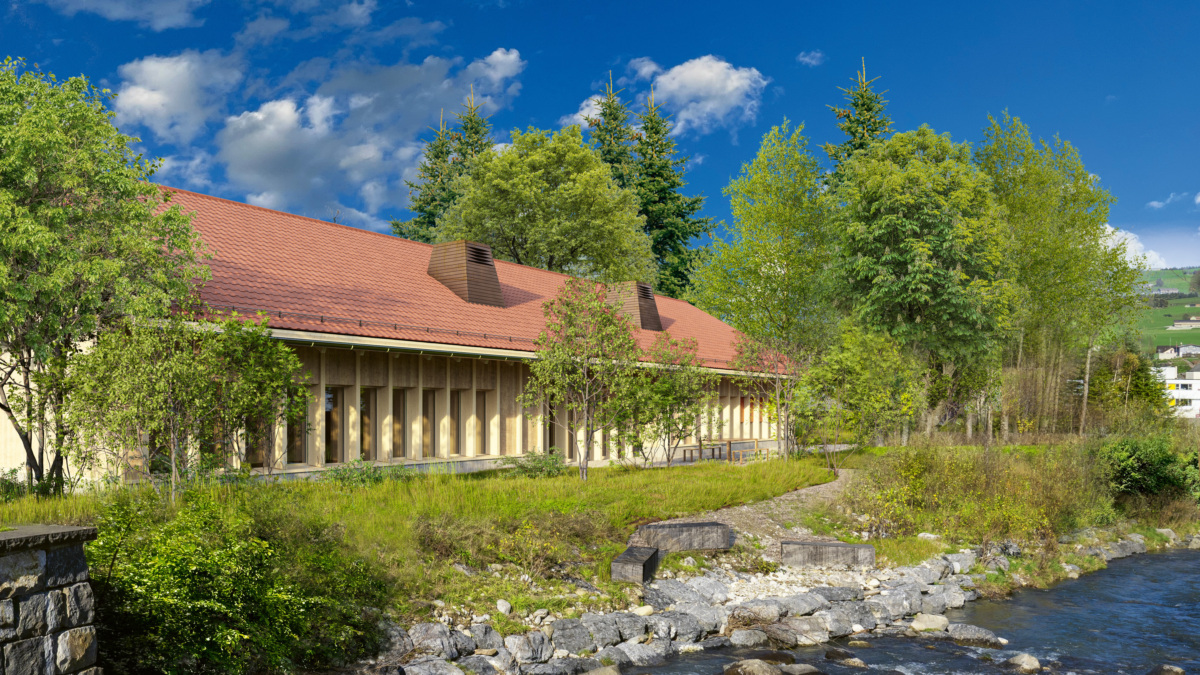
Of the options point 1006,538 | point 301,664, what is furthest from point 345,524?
point 1006,538

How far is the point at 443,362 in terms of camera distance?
62.8 feet

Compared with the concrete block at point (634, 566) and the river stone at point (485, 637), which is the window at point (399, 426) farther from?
the river stone at point (485, 637)

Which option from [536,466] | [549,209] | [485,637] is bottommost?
[485,637]

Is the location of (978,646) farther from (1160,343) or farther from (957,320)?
(1160,343)

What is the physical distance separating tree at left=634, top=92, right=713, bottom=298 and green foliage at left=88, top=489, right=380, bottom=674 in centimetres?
4099

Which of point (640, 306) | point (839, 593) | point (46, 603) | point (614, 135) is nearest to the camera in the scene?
point (46, 603)

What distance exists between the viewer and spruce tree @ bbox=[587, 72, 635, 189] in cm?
5000

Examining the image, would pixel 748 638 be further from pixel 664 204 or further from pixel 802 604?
pixel 664 204

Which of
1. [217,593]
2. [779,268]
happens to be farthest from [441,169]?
[217,593]

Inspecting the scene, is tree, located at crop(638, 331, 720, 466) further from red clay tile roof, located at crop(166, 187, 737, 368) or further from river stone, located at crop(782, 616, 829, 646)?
river stone, located at crop(782, 616, 829, 646)

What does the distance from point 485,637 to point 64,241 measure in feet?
28.0

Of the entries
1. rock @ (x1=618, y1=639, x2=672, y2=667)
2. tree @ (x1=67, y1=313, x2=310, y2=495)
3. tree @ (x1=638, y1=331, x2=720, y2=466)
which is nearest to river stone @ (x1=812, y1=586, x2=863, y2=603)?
rock @ (x1=618, y1=639, x2=672, y2=667)

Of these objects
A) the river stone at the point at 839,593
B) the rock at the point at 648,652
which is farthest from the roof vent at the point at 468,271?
the rock at the point at 648,652

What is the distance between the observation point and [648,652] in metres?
10.2
